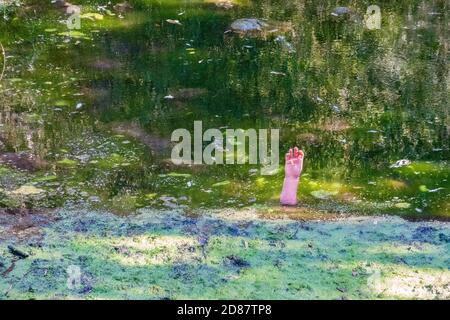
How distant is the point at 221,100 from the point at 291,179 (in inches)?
55.5

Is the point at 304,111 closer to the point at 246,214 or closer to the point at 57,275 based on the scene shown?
the point at 246,214

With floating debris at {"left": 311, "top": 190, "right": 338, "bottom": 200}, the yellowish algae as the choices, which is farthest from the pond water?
the yellowish algae

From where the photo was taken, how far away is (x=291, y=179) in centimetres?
405

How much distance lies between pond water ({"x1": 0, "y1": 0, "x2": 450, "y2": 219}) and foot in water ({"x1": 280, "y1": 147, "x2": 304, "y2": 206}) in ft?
0.27

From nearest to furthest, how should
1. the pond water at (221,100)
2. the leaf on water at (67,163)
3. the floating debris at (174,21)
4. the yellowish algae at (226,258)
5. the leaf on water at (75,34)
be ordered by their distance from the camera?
the yellowish algae at (226,258), the pond water at (221,100), the leaf on water at (67,163), the leaf on water at (75,34), the floating debris at (174,21)

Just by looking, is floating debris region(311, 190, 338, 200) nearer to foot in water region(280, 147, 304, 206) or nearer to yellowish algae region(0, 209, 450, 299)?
foot in water region(280, 147, 304, 206)

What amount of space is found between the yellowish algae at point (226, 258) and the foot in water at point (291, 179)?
0.22m

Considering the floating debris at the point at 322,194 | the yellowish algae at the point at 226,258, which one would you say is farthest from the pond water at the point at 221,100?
the yellowish algae at the point at 226,258

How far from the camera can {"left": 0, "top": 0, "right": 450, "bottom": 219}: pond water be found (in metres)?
4.16

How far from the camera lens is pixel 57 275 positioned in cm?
330

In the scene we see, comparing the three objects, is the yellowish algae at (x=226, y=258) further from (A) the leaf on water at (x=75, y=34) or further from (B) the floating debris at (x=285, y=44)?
(A) the leaf on water at (x=75, y=34)

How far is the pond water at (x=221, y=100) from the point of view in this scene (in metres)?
4.16

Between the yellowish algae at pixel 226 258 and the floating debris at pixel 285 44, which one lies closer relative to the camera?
the yellowish algae at pixel 226 258
